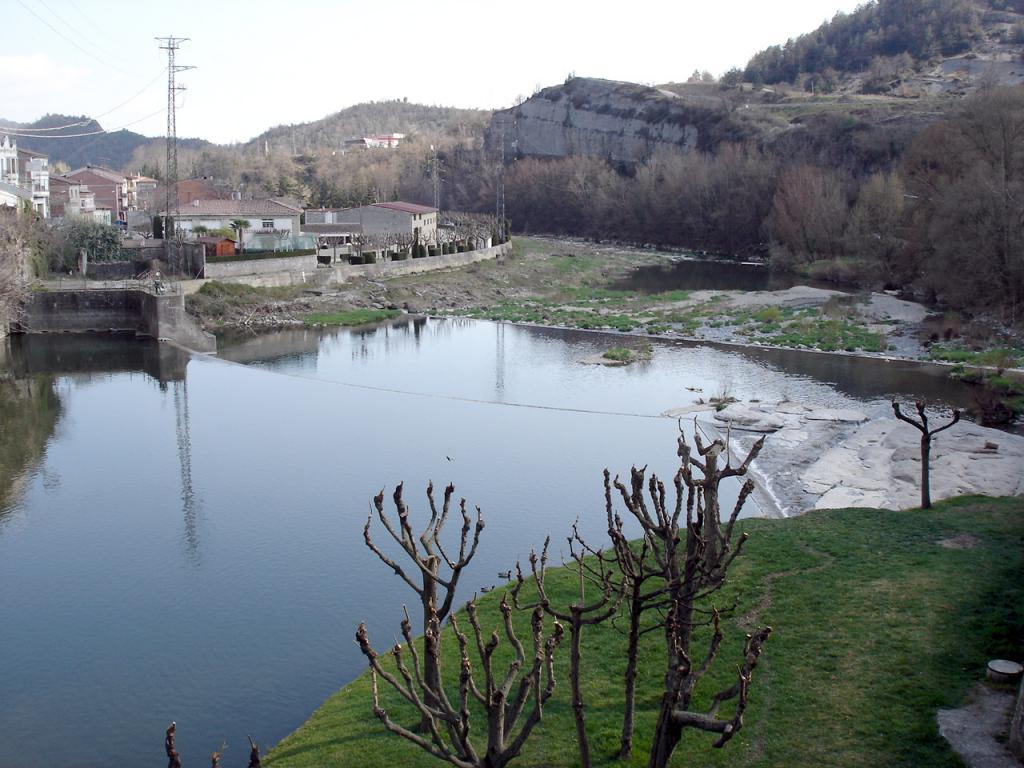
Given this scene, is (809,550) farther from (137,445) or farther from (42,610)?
(137,445)

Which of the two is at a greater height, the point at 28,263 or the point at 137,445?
the point at 28,263

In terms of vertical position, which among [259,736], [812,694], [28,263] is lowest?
[259,736]

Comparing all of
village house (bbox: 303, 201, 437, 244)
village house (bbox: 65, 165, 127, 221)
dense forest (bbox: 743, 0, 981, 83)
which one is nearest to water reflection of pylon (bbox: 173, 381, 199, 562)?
village house (bbox: 303, 201, 437, 244)

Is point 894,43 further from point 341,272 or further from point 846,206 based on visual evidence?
point 341,272

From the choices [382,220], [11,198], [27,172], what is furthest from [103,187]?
[11,198]

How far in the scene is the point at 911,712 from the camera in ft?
30.0

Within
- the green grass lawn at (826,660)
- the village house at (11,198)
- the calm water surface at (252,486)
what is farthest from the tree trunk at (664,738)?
the village house at (11,198)

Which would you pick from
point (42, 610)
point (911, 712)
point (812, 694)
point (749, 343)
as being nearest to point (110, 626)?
point (42, 610)

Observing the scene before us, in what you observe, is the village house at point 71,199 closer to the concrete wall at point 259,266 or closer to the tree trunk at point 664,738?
the concrete wall at point 259,266

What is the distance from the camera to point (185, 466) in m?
21.9

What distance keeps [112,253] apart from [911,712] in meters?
46.0

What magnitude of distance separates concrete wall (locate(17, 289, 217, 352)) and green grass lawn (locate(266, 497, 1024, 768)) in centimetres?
2630

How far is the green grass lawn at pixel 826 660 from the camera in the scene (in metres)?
8.96

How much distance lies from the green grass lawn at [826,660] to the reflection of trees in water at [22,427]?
10.6 m
